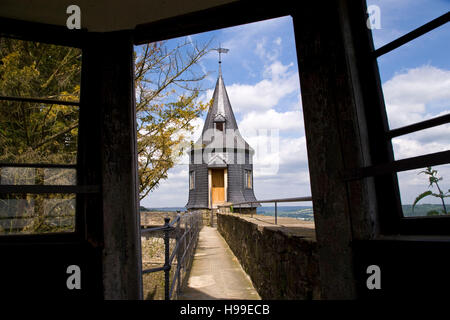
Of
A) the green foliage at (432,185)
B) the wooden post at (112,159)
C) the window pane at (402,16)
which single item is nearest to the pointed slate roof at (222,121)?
the wooden post at (112,159)

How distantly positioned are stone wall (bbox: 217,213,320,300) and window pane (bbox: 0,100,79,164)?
72.3 inches

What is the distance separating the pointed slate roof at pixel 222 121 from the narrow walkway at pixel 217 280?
1317 centimetres

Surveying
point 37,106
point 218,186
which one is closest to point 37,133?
point 37,106

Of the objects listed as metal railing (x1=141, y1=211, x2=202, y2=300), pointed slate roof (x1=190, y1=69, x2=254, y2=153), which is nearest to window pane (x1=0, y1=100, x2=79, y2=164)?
metal railing (x1=141, y1=211, x2=202, y2=300)

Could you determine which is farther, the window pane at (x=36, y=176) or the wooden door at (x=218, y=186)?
the wooden door at (x=218, y=186)

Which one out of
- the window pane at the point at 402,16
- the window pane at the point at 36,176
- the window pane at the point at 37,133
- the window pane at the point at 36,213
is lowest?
the window pane at the point at 36,213

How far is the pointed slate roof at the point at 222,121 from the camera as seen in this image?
65.7 feet

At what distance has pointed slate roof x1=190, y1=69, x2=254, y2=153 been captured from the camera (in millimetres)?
20031

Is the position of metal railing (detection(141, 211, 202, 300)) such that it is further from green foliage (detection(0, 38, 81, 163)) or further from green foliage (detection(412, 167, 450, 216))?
green foliage (detection(412, 167, 450, 216))

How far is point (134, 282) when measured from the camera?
1.76m

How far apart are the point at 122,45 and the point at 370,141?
1.71 m

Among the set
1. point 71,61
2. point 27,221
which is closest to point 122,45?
point 71,61

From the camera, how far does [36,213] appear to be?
182cm

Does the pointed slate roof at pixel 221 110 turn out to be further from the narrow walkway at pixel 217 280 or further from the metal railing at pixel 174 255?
the metal railing at pixel 174 255
